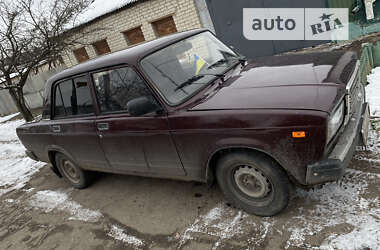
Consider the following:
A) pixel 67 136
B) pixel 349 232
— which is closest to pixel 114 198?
pixel 67 136

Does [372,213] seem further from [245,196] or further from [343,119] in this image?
[245,196]

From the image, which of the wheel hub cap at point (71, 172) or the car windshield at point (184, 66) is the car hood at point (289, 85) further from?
the wheel hub cap at point (71, 172)

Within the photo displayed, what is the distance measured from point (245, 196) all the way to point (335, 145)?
1.01m

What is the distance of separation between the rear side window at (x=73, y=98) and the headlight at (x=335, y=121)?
9.28ft

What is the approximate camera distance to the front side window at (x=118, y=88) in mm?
3176

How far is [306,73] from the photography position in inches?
110

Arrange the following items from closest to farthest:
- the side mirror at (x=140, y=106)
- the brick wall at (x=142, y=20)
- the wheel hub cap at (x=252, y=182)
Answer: the wheel hub cap at (x=252, y=182) < the side mirror at (x=140, y=106) < the brick wall at (x=142, y=20)

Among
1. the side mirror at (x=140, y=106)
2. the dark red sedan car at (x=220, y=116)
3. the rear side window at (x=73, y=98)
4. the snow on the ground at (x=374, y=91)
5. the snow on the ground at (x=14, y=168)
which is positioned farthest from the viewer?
the snow on the ground at (x=14, y=168)

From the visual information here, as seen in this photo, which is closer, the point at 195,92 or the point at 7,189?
the point at 195,92

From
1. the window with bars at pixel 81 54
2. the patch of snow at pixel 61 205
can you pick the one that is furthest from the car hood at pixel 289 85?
the window with bars at pixel 81 54

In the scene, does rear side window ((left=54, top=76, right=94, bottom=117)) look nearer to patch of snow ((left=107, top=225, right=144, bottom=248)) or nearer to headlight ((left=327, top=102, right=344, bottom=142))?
patch of snow ((left=107, top=225, right=144, bottom=248))

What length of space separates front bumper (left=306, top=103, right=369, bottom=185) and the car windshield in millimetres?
1437

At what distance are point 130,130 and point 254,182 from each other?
152cm
